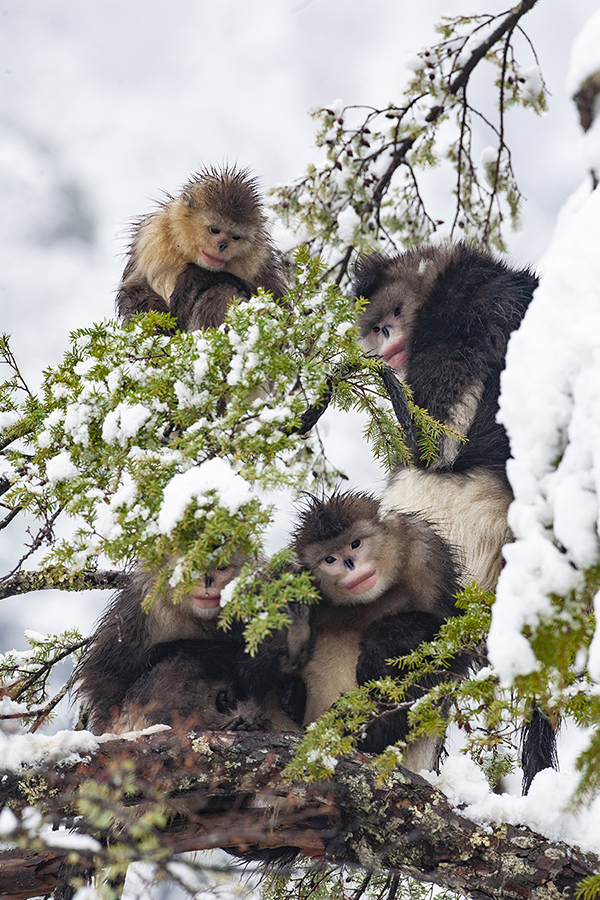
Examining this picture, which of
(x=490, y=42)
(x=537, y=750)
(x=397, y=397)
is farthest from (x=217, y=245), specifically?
(x=490, y=42)

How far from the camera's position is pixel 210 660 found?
283 centimetres

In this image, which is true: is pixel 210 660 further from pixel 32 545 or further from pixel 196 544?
pixel 196 544

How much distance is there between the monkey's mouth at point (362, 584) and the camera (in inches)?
114

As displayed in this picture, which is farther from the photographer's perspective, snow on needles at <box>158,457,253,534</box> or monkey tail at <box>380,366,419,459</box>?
monkey tail at <box>380,366,419,459</box>

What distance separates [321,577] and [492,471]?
1042 millimetres

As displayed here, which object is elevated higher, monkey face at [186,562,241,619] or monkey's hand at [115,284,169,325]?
monkey's hand at [115,284,169,325]

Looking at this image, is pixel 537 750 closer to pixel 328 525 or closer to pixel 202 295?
pixel 328 525

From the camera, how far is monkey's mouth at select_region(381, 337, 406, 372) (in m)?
3.94

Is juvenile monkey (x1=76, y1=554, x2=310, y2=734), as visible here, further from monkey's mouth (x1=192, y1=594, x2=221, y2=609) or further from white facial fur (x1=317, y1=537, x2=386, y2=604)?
white facial fur (x1=317, y1=537, x2=386, y2=604)

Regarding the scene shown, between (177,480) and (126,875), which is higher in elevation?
(177,480)

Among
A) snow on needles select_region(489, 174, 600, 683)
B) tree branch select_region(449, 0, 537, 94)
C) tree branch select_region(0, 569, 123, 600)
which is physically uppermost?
tree branch select_region(449, 0, 537, 94)

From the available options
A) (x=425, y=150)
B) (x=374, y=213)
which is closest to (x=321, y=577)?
(x=374, y=213)

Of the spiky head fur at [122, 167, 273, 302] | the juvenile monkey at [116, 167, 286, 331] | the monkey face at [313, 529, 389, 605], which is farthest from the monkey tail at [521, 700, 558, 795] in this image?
the spiky head fur at [122, 167, 273, 302]

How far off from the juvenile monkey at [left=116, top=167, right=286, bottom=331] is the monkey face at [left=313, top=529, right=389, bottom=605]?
1.18 metres
